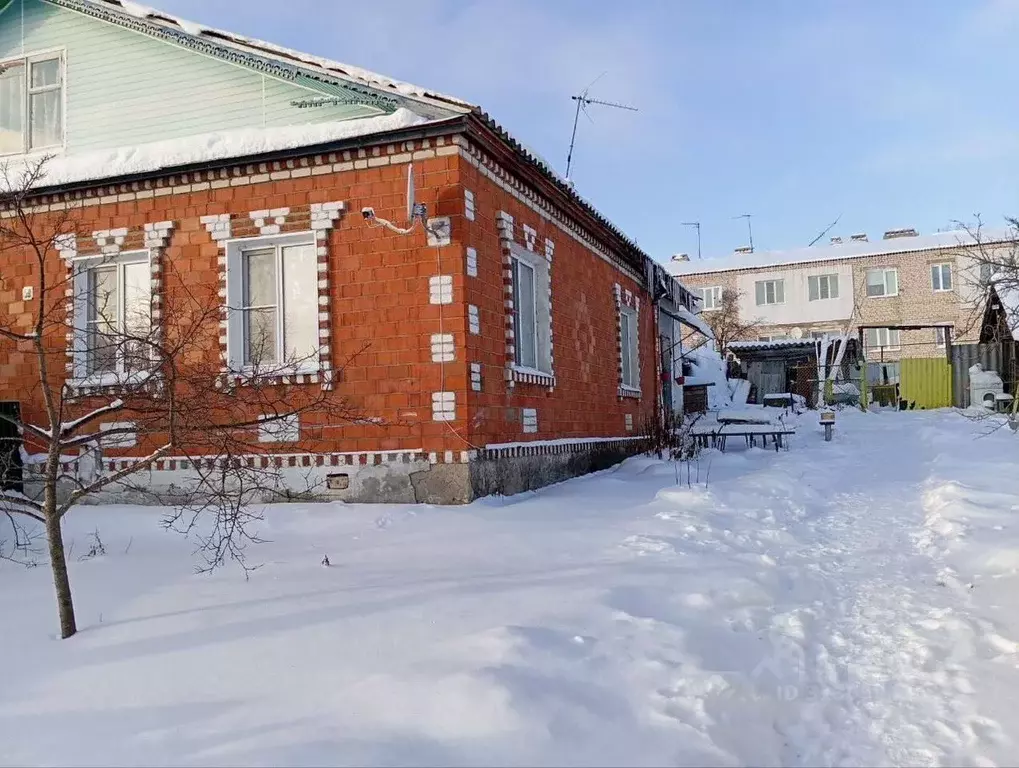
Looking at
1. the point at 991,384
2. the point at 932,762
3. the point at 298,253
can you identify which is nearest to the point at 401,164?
the point at 298,253

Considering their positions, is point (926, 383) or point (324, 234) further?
point (926, 383)

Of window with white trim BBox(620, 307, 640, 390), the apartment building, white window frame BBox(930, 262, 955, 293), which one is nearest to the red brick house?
window with white trim BBox(620, 307, 640, 390)

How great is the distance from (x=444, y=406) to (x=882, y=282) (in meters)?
34.7

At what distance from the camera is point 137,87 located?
9.64m

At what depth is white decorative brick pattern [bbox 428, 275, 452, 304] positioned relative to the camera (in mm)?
7984

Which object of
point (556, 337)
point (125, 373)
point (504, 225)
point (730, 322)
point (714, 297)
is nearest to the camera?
point (125, 373)

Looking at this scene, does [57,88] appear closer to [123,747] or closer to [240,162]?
[240,162]

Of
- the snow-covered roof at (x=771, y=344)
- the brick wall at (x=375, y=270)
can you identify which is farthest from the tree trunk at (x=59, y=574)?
the snow-covered roof at (x=771, y=344)

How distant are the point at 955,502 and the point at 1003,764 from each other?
564 cm

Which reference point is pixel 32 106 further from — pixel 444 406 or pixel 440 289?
pixel 444 406

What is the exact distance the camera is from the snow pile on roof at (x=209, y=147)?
8.12 m

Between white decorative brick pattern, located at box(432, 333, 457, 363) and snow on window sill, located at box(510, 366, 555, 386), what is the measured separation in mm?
1192

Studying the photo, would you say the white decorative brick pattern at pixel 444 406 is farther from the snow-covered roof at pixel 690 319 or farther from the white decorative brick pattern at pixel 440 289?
the snow-covered roof at pixel 690 319

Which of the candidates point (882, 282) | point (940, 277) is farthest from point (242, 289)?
point (940, 277)
